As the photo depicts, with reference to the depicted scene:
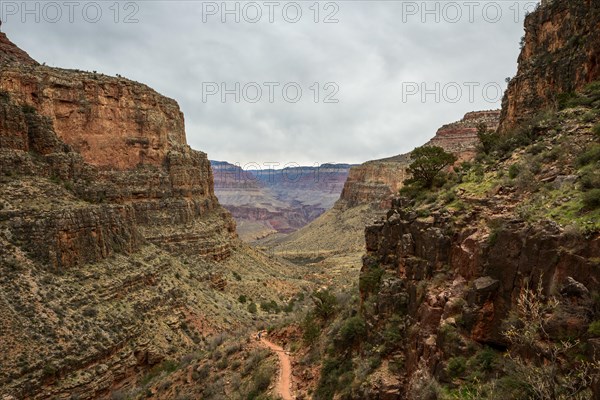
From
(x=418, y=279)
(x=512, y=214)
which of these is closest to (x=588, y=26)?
(x=512, y=214)

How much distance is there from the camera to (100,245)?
31.0m

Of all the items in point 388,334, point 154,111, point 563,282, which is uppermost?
point 154,111

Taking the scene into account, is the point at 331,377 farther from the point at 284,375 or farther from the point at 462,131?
the point at 462,131

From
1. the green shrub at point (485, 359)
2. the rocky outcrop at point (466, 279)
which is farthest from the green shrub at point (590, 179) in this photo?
the green shrub at point (485, 359)

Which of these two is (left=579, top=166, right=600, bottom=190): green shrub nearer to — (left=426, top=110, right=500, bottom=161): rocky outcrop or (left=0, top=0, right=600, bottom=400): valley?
(left=0, top=0, right=600, bottom=400): valley

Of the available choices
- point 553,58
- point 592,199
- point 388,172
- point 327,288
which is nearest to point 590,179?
point 592,199

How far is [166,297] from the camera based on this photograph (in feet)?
111

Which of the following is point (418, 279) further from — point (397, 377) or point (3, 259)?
point (3, 259)

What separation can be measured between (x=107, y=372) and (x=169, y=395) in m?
5.21

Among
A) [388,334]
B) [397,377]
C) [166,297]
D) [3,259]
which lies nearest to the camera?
[397,377]

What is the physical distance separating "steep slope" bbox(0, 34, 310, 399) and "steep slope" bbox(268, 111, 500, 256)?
41.1 m

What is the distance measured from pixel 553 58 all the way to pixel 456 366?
17.6 metres

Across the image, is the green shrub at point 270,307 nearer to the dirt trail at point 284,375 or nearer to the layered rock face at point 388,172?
the dirt trail at point 284,375

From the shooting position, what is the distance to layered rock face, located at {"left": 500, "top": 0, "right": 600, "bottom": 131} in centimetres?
1848
